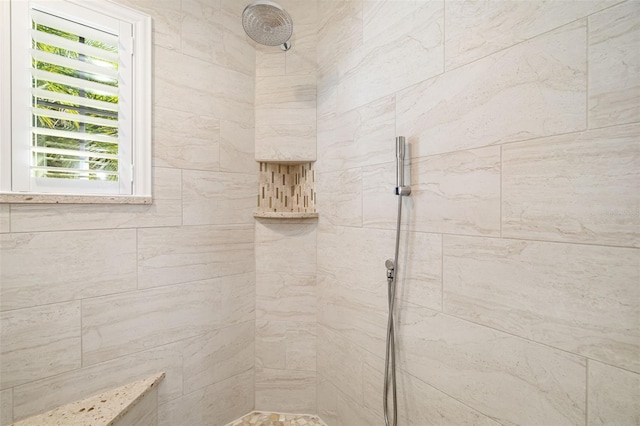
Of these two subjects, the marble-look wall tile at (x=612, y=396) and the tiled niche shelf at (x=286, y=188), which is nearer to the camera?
the marble-look wall tile at (x=612, y=396)

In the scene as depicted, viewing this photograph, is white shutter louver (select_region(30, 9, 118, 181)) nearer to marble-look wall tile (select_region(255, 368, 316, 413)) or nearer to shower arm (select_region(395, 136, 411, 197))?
shower arm (select_region(395, 136, 411, 197))

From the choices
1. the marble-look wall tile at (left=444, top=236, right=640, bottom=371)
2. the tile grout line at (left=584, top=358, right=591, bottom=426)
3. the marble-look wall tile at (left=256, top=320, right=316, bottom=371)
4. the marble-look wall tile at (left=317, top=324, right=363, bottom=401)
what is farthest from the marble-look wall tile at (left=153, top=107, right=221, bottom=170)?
the tile grout line at (left=584, top=358, right=591, bottom=426)

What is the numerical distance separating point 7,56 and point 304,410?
2.23 metres

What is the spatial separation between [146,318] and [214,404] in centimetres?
66

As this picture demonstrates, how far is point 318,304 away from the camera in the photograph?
1762 millimetres

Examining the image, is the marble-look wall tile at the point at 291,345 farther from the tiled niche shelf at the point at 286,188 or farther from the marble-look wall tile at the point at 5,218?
the marble-look wall tile at the point at 5,218

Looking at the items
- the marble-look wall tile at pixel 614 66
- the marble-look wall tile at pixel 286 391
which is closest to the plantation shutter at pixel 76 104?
the marble-look wall tile at pixel 286 391

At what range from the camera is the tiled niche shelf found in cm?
181

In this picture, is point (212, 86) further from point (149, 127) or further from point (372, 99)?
point (372, 99)

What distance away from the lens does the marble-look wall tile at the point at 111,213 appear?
45.1 inches

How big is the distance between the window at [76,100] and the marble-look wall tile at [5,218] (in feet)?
0.23

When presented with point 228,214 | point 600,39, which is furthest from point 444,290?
point 228,214

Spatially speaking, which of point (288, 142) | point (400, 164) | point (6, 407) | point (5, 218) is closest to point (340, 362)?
point (400, 164)

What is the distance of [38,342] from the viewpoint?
1164mm
